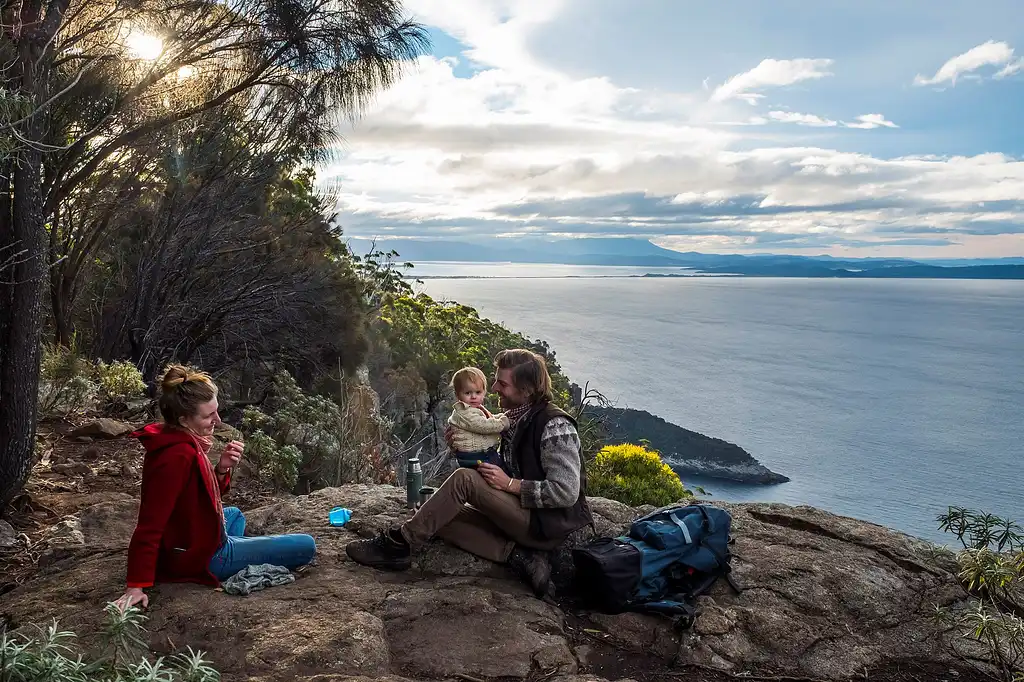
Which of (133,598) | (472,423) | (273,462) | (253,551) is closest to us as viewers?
(133,598)

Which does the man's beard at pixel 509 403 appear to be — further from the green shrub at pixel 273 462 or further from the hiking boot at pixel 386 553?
the green shrub at pixel 273 462

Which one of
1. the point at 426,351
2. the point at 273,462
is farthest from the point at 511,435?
the point at 426,351

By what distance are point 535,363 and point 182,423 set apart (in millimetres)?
1613

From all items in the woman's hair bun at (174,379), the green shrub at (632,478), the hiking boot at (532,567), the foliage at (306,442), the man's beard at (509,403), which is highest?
the woman's hair bun at (174,379)

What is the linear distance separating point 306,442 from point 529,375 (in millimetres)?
5190

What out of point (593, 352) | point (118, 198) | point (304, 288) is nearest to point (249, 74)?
point (118, 198)

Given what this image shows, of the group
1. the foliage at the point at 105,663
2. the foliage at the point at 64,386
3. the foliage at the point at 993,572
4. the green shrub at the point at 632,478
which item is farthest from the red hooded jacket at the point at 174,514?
the green shrub at the point at 632,478

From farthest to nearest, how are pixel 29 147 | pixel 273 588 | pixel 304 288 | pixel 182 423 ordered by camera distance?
pixel 304 288
pixel 29 147
pixel 273 588
pixel 182 423

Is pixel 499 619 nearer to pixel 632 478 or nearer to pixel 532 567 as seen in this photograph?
pixel 532 567

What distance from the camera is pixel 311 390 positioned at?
1041 centimetres

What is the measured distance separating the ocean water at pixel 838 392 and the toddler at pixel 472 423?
2020 cm

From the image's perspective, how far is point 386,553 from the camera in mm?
3885

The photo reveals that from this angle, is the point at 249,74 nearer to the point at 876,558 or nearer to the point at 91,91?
the point at 91,91

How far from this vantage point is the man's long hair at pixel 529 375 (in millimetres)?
3744
